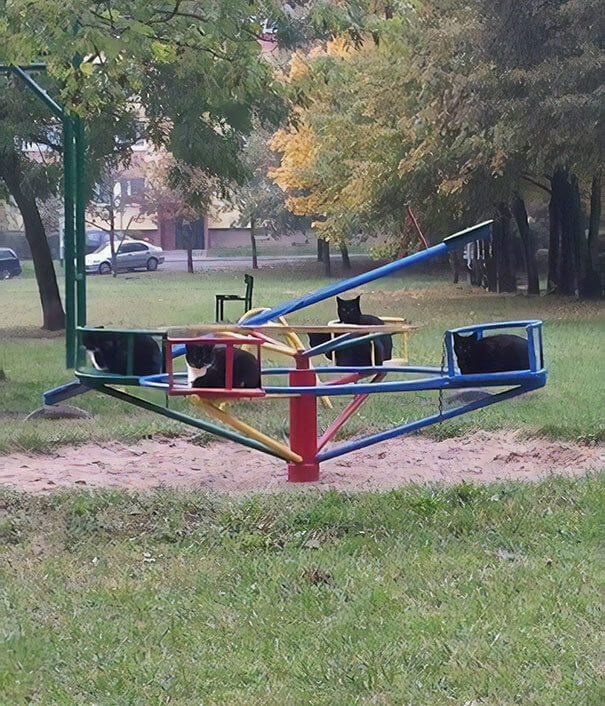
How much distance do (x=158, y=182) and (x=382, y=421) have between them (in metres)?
14.5

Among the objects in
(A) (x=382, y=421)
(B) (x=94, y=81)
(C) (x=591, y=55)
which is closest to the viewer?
(B) (x=94, y=81)

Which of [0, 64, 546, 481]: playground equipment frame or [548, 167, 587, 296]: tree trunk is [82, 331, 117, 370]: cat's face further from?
[548, 167, 587, 296]: tree trunk

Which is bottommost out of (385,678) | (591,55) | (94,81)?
(385,678)

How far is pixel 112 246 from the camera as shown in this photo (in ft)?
87.9

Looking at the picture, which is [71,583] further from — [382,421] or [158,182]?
[158,182]

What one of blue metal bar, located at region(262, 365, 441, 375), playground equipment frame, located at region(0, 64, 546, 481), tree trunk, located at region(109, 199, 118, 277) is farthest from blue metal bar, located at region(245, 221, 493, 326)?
tree trunk, located at region(109, 199, 118, 277)

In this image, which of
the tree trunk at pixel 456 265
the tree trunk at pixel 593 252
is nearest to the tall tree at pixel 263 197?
the tree trunk at pixel 593 252

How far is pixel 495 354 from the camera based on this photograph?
704cm

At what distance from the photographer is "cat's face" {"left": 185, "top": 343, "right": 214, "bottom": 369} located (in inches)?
262

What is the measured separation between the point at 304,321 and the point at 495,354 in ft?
34.9

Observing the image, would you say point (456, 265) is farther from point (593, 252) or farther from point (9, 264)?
point (9, 264)

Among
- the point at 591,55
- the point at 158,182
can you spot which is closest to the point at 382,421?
the point at 591,55

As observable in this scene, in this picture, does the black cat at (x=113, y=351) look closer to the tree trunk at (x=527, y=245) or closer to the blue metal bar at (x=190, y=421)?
the blue metal bar at (x=190, y=421)

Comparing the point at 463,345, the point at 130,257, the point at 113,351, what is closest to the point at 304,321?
the point at 130,257
